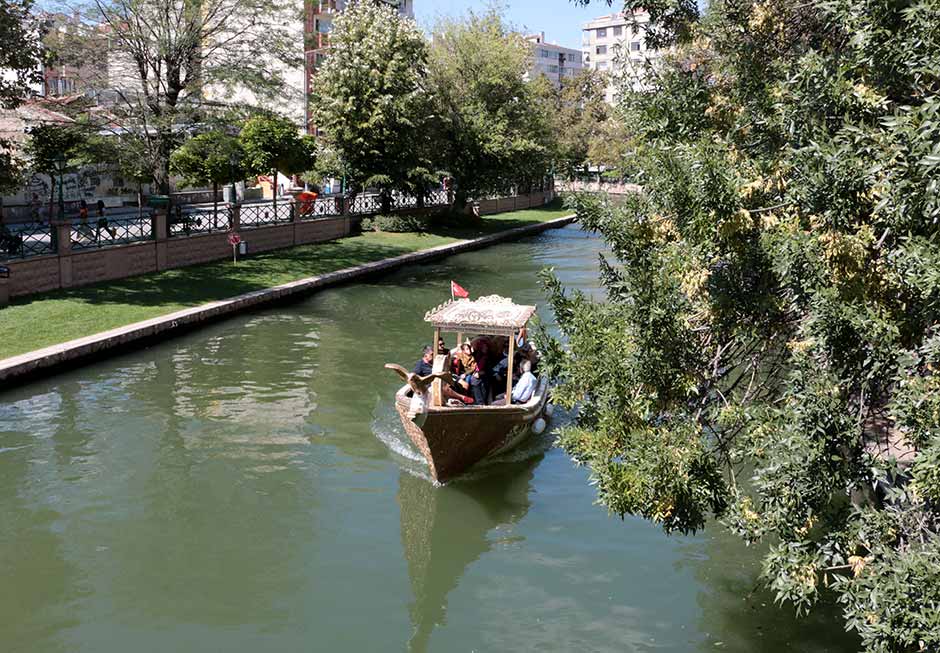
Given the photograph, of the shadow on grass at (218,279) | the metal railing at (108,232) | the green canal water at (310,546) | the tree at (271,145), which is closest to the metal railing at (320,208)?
the shadow on grass at (218,279)

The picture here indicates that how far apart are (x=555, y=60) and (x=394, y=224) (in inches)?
5180

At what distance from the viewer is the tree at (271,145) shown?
38688 mm

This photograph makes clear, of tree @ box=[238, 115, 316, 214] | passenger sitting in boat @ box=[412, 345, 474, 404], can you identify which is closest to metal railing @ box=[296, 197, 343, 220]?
tree @ box=[238, 115, 316, 214]

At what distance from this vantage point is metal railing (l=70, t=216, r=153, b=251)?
2964cm

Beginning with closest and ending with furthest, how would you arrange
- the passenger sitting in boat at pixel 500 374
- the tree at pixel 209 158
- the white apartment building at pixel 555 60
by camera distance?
1. the passenger sitting in boat at pixel 500 374
2. the tree at pixel 209 158
3. the white apartment building at pixel 555 60

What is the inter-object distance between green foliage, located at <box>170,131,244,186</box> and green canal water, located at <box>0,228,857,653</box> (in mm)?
16904

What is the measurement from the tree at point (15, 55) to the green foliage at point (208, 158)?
26.6ft

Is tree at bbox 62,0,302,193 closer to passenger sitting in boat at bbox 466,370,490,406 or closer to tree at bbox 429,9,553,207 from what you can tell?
tree at bbox 429,9,553,207

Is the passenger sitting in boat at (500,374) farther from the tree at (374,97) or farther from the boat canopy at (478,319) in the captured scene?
the tree at (374,97)

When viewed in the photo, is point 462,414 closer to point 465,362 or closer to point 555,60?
point 465,362

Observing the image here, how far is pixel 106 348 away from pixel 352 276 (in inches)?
597

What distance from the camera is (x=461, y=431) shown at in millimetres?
15273

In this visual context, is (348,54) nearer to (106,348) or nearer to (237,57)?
(237,57)

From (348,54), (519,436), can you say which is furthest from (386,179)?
(519,436)
